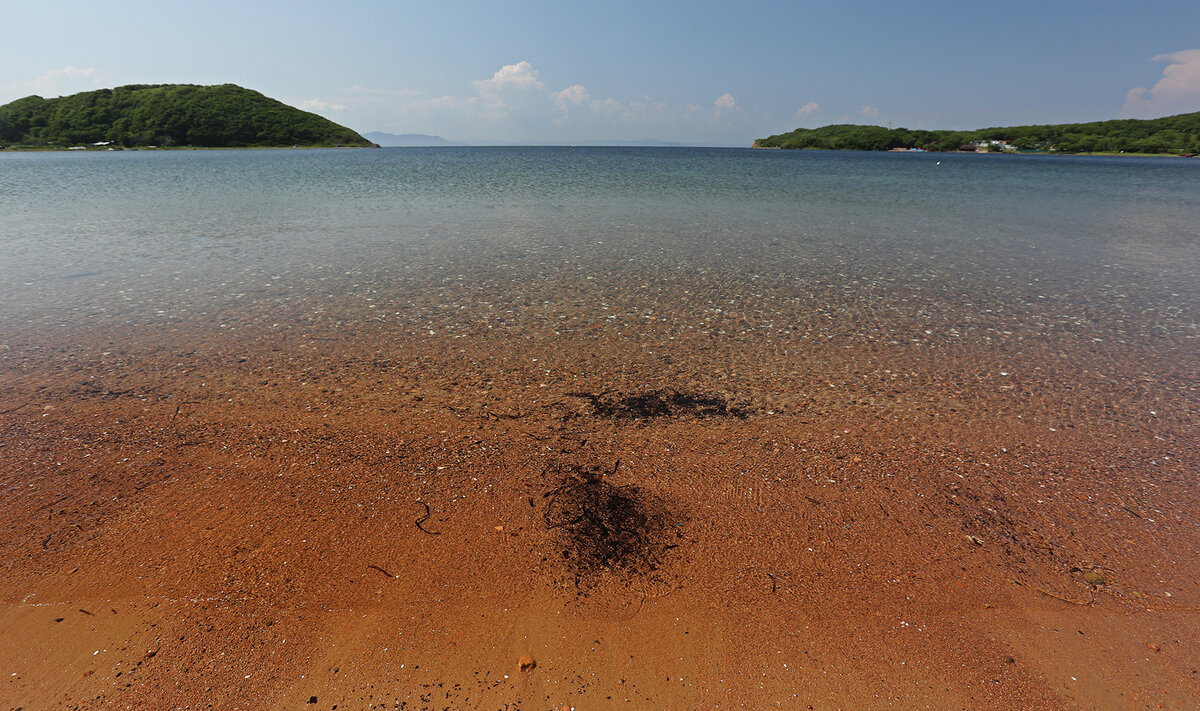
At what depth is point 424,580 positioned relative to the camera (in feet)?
15.3

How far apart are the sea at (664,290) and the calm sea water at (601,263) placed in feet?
0.38

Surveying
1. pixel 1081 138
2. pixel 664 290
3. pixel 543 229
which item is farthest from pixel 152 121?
pixel 1081 138

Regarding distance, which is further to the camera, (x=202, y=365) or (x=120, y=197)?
(x=120, y=197)

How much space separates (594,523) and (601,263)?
1215 centimetres

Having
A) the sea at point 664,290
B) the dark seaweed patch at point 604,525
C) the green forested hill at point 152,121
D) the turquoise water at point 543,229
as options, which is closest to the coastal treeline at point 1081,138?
the turquoise water at point 543,229

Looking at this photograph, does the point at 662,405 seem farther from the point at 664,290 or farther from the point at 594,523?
the point at 664,290

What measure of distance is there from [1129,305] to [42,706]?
19675 mm

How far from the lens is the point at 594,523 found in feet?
17.7

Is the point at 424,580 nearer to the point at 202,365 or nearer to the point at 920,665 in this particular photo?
the point at 920,665

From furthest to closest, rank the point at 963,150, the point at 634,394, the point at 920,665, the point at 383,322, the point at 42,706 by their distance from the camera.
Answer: the point at 963,150
the point at 383,322
the point at 634,394
the point at 920,665
the point at 42,706

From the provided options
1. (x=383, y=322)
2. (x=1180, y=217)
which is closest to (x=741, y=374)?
(x=383, y=322)

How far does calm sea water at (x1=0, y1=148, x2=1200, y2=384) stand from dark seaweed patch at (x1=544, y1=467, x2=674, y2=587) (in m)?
5.50

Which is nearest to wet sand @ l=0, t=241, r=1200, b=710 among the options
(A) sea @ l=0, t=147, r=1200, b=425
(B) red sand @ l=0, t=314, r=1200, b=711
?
(B) red sand @ l=0, t=314, r=1200, b=711

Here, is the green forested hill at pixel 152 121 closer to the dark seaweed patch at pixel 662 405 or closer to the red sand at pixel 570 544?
the red sand at pixel 570 544
